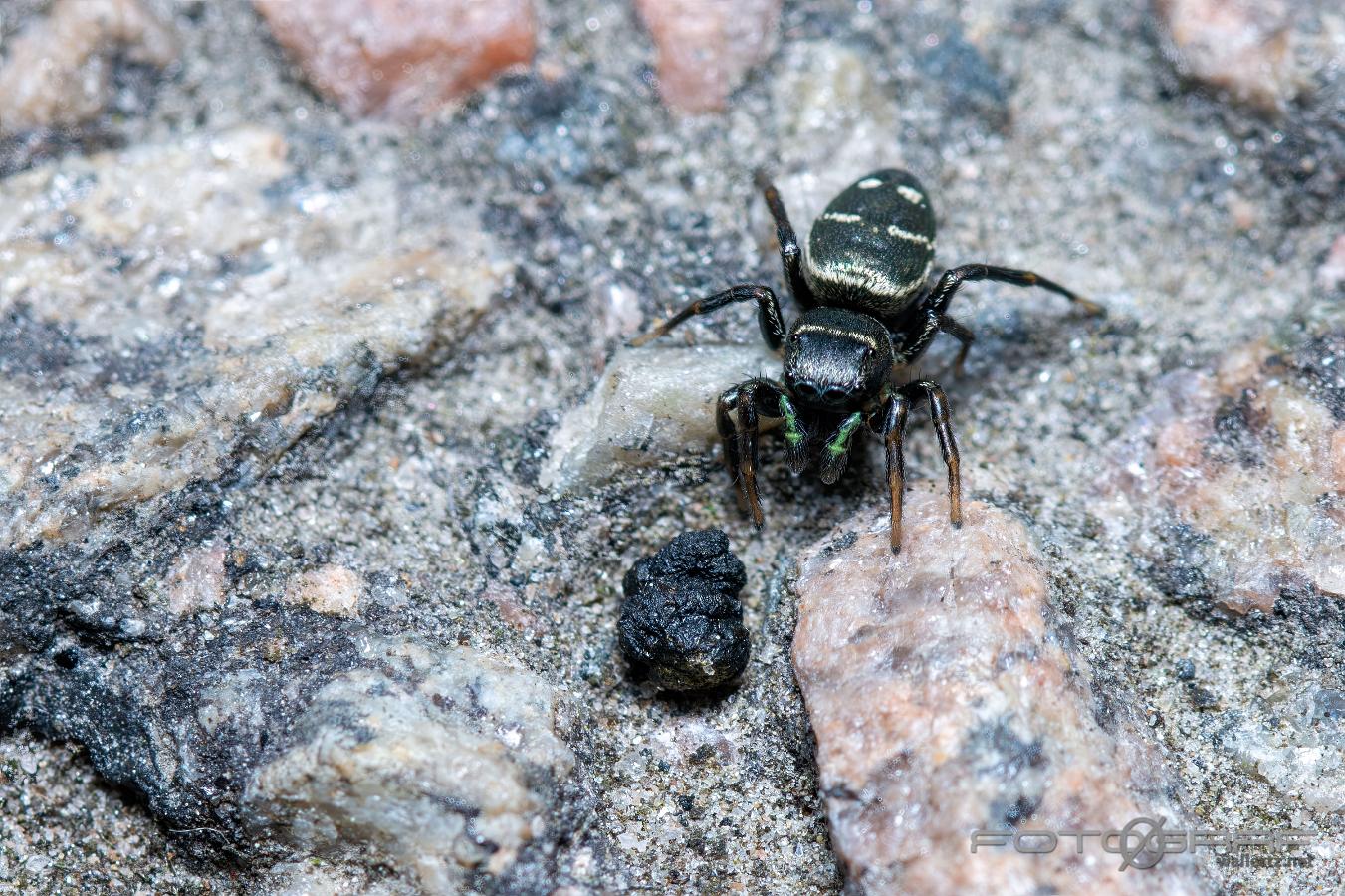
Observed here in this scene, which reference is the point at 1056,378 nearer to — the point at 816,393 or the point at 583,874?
the point at 816,393

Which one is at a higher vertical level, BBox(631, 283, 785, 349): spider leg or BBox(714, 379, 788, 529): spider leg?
BBox(631, 283, 785, 349): spider leg

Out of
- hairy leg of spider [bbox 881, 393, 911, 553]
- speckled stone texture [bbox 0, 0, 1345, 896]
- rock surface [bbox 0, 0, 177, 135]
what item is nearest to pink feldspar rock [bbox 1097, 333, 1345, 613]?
speckled stone texture [bbox 0, 0, 1345, 896]

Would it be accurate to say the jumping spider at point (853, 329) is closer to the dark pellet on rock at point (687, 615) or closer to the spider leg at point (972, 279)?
the spider leg at point (972, 279)

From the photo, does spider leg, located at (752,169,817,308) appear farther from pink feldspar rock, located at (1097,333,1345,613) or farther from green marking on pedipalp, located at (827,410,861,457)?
pink feldspar rock, located at (1097,333,1345,613)

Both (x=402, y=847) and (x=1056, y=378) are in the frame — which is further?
(x=1056, y=378)

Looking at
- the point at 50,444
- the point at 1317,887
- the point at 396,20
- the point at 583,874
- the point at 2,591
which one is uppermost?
the point at 396,20

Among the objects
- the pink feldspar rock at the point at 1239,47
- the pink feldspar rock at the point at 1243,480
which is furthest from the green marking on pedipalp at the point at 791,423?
the pink feldspar rock at the point at 1239,47

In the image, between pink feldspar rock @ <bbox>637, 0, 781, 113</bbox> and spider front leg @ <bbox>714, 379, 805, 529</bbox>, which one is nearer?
spider front leg @ <bbox>714, 379, 805, 529</bbox>

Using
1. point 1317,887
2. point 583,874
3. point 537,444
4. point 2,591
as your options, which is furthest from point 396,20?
point 1317,887
